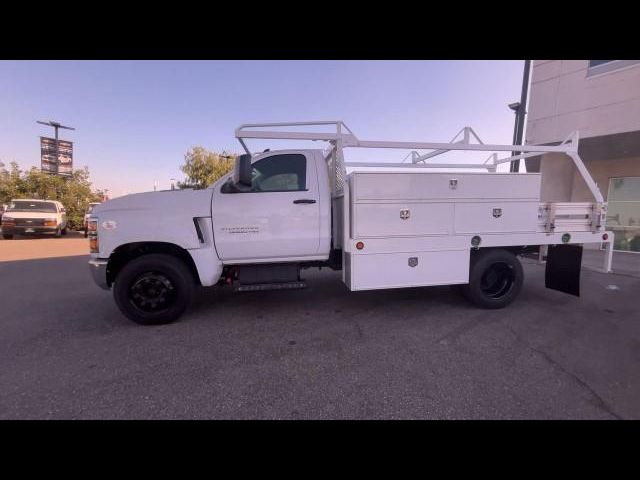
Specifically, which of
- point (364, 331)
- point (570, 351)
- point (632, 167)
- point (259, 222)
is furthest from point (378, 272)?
point (632, 167)

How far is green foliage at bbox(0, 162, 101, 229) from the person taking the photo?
18.6m

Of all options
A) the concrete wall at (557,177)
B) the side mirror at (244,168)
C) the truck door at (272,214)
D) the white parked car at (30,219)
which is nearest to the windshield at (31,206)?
the white parked car at (30,219)

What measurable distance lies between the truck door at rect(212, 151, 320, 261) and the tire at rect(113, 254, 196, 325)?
2.05 feet

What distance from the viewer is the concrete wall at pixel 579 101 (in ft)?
24.0

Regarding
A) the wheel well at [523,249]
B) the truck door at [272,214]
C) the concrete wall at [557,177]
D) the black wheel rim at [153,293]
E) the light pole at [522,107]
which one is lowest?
the black wheel rim at [153,293]

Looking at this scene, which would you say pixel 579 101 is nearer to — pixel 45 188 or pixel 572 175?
pixel 572 175

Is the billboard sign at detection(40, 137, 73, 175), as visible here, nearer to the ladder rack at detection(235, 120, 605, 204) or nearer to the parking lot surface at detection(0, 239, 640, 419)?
the parking lot surface at detection(0, 239, 640, 419)

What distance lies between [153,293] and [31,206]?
15.4 meters

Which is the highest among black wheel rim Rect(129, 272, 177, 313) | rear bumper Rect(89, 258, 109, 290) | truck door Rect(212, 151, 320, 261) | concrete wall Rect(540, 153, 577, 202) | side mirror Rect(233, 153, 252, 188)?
concrete wall Rect(540, 153, 577, 202)

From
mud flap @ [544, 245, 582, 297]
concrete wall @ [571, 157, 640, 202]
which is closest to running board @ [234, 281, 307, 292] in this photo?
mud flap @ [544, 245, 582, 297]

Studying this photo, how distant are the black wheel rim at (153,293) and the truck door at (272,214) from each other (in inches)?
31.7

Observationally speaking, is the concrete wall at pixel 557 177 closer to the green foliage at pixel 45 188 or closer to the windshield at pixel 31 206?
the windshield at pixel 31 206

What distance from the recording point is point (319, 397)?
228cm
